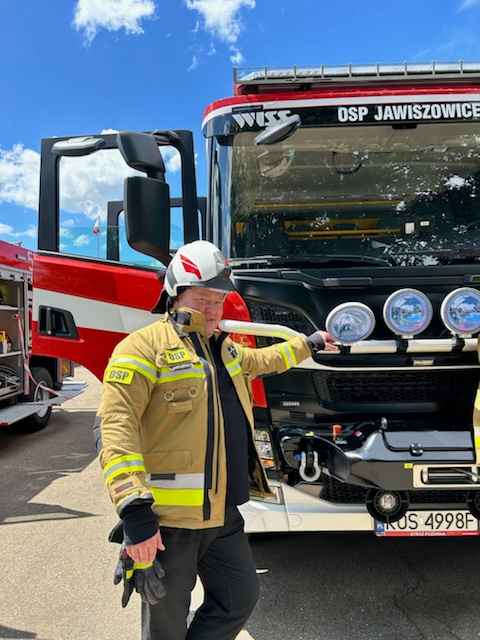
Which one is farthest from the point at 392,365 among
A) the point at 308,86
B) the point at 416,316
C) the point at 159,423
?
the point at 308,86

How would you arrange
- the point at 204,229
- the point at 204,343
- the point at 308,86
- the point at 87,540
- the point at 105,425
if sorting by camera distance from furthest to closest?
the point at 87,540
the point at 204,229
the point at 308,86
the point at 204,343
the point at 105,425

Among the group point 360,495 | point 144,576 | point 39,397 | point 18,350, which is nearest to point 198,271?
point 144,576

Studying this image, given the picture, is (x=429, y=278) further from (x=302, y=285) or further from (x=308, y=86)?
(x=308, y=86)

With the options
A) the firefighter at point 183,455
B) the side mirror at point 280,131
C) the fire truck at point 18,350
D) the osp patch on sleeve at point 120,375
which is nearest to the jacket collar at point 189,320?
the firefighter at point 183,455

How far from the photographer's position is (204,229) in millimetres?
3221

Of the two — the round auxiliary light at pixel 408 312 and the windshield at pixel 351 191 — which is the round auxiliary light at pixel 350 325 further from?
the windshield at pixel 351 191

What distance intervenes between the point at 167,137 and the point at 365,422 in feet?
A: 6.87

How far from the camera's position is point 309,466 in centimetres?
249

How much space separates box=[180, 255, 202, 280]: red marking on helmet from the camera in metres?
1.90

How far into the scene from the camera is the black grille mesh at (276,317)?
258cm

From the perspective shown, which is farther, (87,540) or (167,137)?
(87,540)

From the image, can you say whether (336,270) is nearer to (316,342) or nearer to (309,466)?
(316,342)

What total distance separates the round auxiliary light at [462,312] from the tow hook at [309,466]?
2.95 feet

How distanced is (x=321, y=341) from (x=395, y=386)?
55 centimetres
